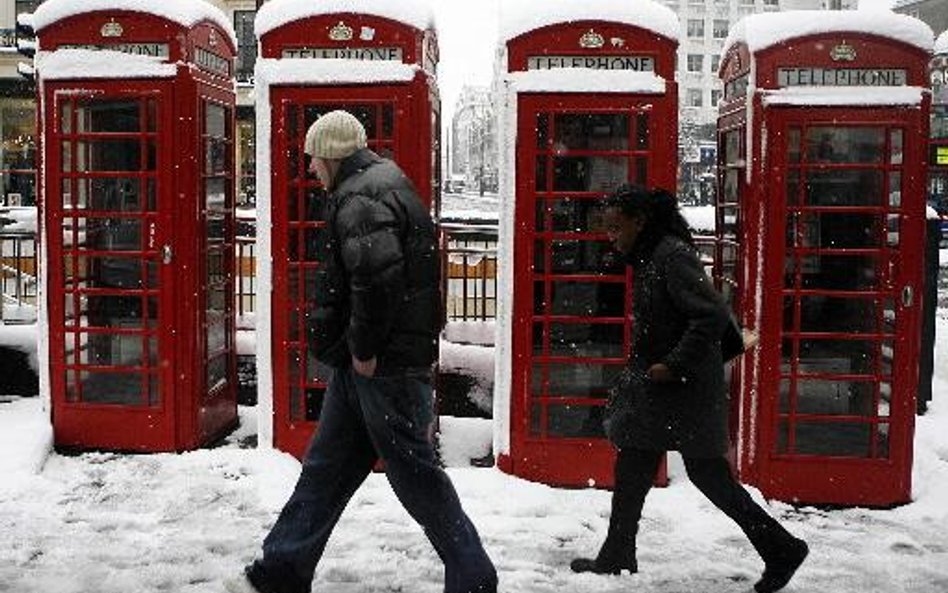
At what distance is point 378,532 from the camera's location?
5.13m

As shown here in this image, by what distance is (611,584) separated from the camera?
14.8 feet

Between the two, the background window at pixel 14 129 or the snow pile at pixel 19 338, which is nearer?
the snow pile at pixel 19 338

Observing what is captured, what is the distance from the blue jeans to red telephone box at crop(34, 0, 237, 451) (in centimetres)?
243

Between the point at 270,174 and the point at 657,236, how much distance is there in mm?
2544

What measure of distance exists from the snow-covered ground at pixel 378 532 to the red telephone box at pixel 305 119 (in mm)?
559

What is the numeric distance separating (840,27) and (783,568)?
105 inches

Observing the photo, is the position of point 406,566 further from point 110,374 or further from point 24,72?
point 24,72

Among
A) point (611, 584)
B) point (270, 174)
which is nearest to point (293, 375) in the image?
point (270, 174)

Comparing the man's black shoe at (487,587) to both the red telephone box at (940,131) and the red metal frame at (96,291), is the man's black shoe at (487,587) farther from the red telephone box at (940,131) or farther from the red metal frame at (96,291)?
the red telephone box at (940,131)

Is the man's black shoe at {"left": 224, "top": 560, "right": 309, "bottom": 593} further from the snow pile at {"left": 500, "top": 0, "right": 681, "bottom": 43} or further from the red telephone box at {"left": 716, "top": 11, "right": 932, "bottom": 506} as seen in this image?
the snow pile at {"left": 500, "top": 0, "right": 681, "bottom": 43}

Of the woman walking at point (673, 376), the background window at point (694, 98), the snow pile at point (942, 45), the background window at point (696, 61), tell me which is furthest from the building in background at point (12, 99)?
the background window at point (696, 61)

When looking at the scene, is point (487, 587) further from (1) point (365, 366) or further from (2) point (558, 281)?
(2) point (558, 281)

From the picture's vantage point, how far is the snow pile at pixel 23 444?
231 inches

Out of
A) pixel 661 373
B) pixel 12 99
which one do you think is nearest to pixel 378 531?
pixel 661 373
